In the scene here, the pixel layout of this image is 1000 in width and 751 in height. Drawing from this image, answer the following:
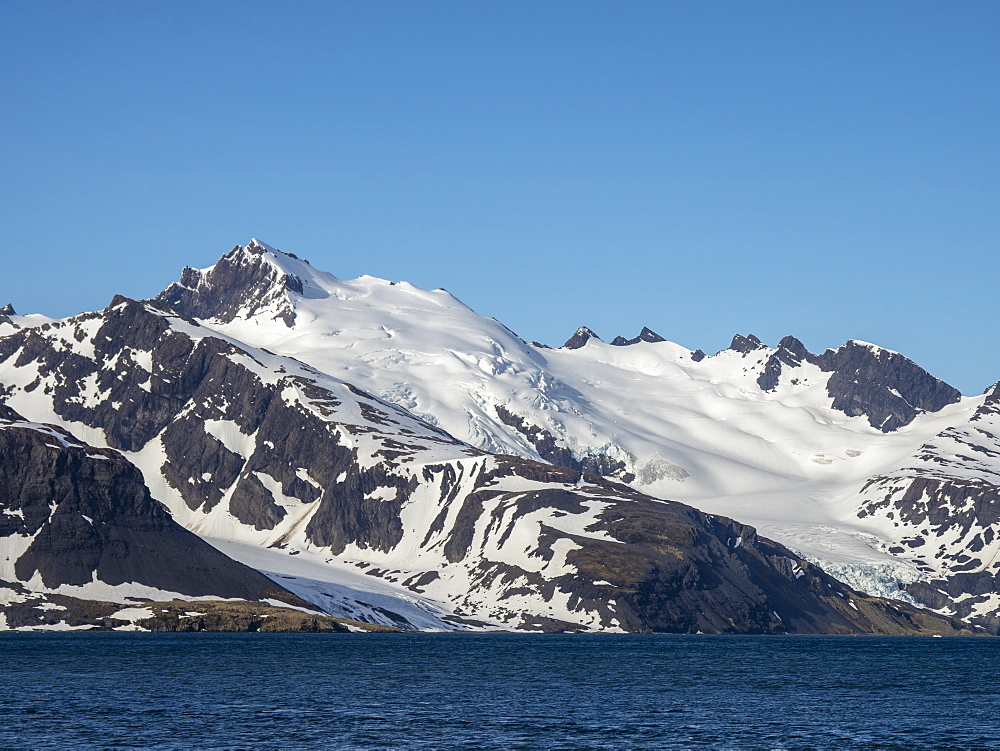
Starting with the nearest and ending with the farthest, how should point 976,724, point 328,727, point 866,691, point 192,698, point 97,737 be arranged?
point 97,737, point 328,727, point 976,724, point 192,698, point 866,691

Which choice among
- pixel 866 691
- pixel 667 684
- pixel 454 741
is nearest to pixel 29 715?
pixel 454 741

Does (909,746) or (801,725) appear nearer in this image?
(909,746)

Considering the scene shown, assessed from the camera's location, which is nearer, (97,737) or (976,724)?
(97,737)

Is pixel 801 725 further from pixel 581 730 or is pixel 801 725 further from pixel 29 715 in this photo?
pixel 29 715

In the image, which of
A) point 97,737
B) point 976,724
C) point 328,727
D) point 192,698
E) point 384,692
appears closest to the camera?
point 97,737

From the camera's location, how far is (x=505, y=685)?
184000mm

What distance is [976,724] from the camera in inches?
5512

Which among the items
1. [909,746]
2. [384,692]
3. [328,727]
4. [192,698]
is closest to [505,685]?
[384,692]

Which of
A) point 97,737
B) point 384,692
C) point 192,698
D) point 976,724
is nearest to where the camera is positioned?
point 97,737

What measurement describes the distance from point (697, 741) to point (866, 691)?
64.4 meters

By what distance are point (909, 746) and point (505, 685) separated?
233 feet

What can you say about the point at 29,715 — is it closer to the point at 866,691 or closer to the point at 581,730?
the point at 581,730

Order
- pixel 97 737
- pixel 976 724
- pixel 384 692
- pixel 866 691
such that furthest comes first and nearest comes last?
1. pixel 866 691
2. pixel 384 692
3. pixel 976 724
4. pixel 97 737

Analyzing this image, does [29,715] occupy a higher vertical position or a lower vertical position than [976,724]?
lower
